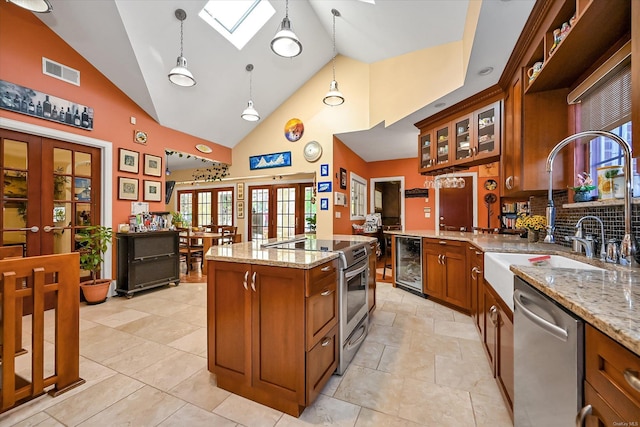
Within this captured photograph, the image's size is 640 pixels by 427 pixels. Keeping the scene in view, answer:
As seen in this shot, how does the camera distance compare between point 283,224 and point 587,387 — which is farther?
point 283,224

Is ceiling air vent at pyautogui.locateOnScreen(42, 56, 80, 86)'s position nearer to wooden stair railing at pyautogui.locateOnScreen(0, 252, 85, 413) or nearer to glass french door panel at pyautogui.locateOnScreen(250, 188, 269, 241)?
wooden stair railing at pyautogui.locateOnScreen(0, 252, 85, 413)

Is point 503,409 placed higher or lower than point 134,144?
lower

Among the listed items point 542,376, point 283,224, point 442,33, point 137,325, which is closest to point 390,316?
point 542,376

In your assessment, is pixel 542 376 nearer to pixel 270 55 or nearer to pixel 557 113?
pixel 557 113

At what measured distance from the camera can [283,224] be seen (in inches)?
247

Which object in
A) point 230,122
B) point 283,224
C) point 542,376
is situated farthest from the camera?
point 283,224

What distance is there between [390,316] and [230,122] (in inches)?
171

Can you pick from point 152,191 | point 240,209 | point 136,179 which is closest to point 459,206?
point 240,209

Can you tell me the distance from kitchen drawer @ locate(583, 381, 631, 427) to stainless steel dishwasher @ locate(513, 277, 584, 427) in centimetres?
3

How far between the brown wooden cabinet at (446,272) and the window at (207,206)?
5034mm

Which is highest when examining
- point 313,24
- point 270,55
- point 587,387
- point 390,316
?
point 313,24

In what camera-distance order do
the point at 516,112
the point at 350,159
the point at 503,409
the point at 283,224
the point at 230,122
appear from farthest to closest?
1. the point at 283,224
2. the point at 350,159
3. the point at 230,122
4. the point at 516,112
5. the point at 503,409

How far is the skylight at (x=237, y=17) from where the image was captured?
3420 mm

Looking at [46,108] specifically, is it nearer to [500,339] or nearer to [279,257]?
[279,257]
